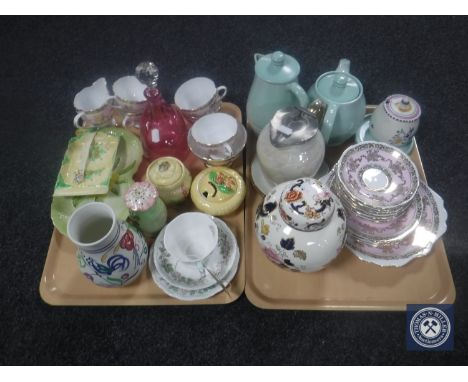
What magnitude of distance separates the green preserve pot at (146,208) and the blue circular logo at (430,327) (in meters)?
0.54

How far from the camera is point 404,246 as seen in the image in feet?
2.65

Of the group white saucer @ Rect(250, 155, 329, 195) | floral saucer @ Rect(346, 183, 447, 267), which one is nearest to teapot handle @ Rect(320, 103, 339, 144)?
white saucer @ Rect(250, 155, 329, 195)

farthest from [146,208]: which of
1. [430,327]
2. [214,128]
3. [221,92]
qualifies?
[430,327]

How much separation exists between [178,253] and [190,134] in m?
0.28

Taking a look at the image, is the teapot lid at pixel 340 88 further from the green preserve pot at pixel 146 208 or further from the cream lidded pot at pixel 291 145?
the green preserve pot at pixel 146 208

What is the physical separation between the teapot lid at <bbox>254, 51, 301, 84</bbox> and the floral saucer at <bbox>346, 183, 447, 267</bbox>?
1.12ft

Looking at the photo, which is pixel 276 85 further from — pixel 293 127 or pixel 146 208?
pixel 146 208

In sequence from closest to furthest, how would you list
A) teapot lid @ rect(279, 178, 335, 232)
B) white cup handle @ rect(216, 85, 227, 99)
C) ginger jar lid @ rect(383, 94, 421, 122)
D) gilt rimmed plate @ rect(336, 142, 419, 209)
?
teapot lid @ rect(279, 178, 335, 232) < gilt rimmed plate @ rect(336, 142, 419, 209) < ginger jar lid @ rect(383, 94, 421, 122) < white cup handle @ rect(216, 85, 227, 99)

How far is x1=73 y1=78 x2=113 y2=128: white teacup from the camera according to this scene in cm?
94

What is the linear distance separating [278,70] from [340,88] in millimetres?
132

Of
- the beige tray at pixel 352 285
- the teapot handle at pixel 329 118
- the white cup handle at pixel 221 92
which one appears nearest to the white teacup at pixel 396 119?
the teapot handle at pixel 329 118

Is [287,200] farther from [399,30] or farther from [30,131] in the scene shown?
[399,30]

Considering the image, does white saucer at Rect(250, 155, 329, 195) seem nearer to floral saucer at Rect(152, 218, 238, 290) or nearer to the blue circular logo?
floral saucer at Rect(152, 218, 238, 290)
